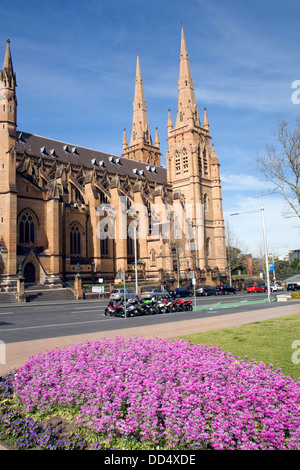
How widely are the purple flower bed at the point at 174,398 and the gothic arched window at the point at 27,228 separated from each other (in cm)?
3673

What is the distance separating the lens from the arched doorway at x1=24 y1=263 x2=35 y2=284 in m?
40.4

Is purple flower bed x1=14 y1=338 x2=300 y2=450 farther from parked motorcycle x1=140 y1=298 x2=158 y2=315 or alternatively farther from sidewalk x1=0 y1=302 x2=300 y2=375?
parked motorcycle x1=140 y1=298 x2=158 y2=315

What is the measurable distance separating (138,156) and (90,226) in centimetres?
3562

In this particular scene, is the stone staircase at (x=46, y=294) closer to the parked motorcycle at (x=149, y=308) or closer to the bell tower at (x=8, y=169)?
the bell tower at (x=8, y=169)

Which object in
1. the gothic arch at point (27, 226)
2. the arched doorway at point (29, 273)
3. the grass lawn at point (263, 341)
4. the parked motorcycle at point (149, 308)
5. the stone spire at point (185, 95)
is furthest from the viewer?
the stone spire at point (185, 95)

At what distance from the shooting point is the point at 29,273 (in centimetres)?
4069

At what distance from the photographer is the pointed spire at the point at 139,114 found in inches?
3169

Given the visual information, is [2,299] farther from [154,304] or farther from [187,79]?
[187,79]

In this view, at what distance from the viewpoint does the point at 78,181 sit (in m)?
54.7

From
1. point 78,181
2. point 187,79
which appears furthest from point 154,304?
point 187,79

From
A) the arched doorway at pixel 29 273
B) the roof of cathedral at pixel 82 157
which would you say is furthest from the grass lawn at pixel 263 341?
the roof of cathedral at pixel 82 157

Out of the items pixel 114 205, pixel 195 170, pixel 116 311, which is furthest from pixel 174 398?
pixel 195 170

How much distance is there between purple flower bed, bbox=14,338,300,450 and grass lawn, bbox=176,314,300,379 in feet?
5.84

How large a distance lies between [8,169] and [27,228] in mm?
7184
